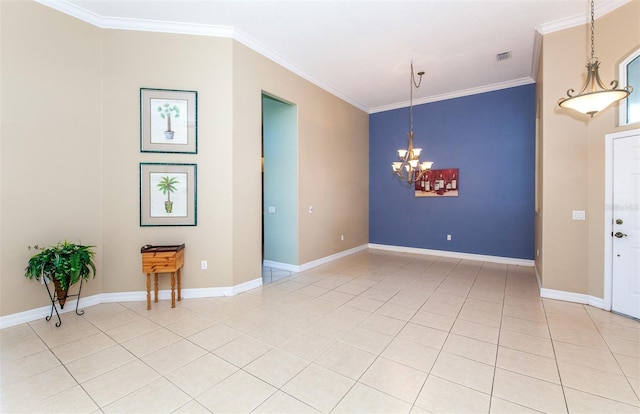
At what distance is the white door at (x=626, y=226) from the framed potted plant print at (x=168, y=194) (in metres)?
5.21

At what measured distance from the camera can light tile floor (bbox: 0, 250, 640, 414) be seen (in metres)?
1.87

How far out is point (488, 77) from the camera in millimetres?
5336

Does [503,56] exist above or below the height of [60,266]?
above

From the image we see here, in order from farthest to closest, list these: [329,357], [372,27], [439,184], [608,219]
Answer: [439,184]
[372,27]
[608,219]
[329,357]

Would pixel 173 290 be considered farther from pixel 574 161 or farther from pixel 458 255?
pixel 458 255

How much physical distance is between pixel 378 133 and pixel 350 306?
16.6 ft

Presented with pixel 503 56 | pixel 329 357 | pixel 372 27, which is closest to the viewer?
pixel 329 357

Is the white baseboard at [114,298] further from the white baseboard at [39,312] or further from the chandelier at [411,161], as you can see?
the chandelier at [411,161]

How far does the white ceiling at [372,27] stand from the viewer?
11.0 ft

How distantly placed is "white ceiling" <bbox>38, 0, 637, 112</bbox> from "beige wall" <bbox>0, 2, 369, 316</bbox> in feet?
0.77

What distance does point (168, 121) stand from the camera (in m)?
3.72

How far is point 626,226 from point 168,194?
561cm

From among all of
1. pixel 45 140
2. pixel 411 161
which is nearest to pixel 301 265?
pixel 411 161

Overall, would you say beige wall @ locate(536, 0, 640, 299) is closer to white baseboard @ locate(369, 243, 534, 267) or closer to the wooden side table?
white baseboard @ locate(369, 243, 534, 267)
